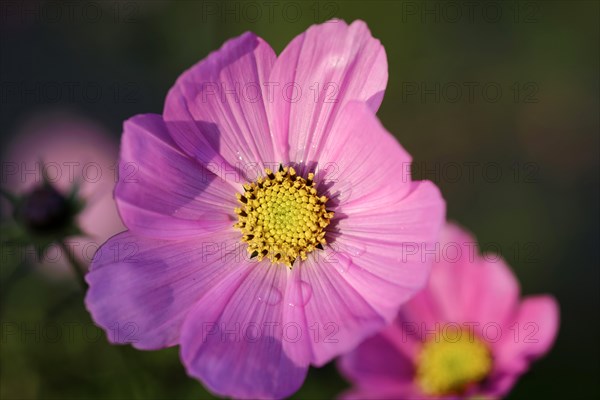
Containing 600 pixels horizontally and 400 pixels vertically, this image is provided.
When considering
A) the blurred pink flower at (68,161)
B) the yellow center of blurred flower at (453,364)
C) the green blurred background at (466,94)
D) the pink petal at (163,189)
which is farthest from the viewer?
the green blurred background at (466,94)

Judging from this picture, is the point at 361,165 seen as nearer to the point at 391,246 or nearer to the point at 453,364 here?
the point at 391,246

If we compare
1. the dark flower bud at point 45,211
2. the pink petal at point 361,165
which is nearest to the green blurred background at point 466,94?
the dark flower bud at point 45,211

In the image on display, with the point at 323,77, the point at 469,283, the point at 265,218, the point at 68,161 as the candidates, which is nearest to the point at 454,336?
the point at 469,283

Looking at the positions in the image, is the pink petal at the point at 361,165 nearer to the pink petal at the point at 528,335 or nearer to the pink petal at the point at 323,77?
the pink petal at the point at 323,77

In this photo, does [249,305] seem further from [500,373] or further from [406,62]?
[406,62]

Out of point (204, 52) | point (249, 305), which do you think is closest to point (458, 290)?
point (249, 305)

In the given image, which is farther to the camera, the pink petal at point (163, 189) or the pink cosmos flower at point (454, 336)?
the pink cosmos flower at point (454, 336)

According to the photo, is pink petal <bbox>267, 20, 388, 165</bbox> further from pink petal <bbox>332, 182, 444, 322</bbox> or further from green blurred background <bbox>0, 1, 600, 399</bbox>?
green blurred background <bbox>0, 1, 600, 399</bbox>

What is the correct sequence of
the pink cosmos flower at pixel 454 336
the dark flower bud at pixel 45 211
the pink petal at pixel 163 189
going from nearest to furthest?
the pink petal at pixel 163 189, the dark flower bud at pixel 45 211, the pink cosmos flower at pixel 454 336
